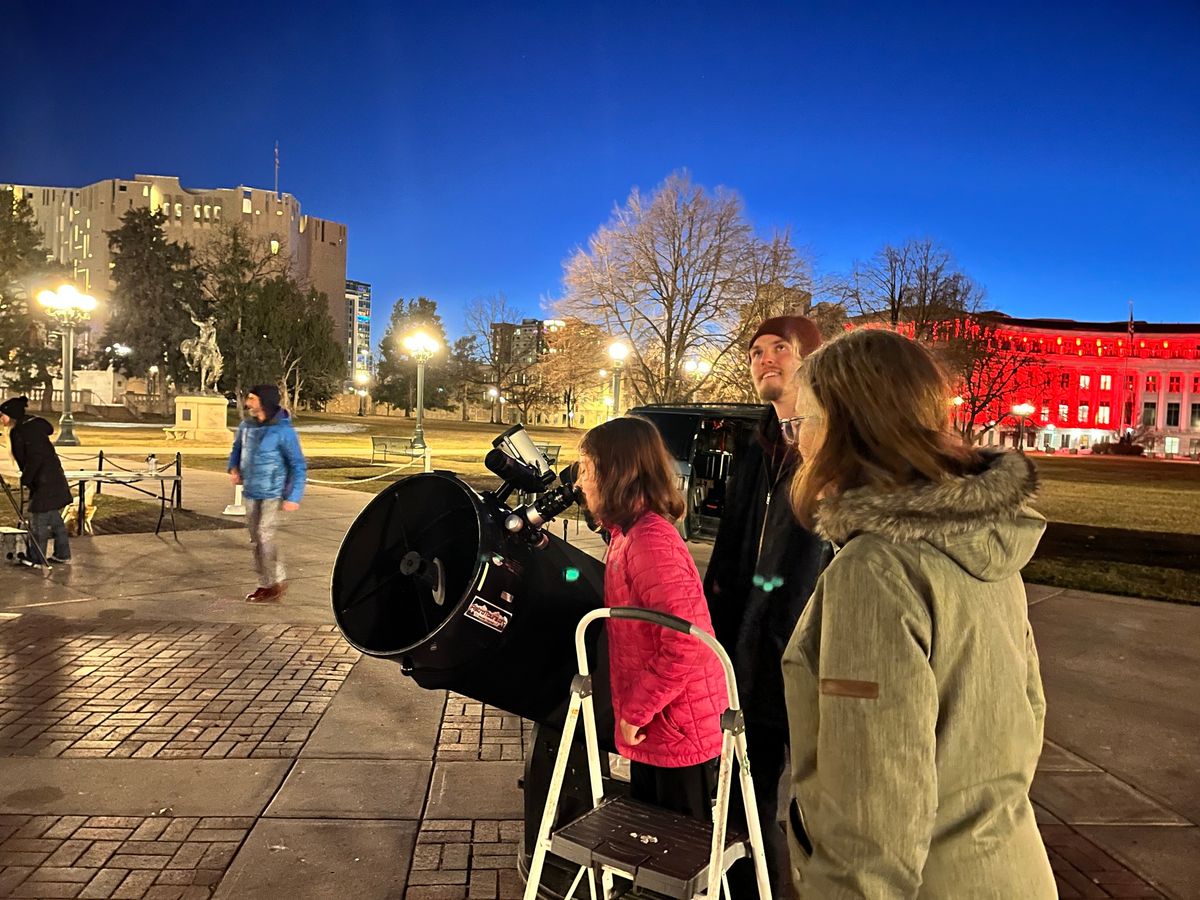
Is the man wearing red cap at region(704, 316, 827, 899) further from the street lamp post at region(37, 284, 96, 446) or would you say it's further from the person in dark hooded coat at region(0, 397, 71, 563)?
the street lamp post at region(37, 284, 96, 446)

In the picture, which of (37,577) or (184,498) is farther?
(184,498)

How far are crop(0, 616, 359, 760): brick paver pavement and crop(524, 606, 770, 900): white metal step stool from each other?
2925 millimetres

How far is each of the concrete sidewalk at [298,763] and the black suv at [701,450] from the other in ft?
14.8

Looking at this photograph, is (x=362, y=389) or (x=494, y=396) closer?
(x=494, y=396)

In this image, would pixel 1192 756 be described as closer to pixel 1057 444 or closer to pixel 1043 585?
pixel 1043 585

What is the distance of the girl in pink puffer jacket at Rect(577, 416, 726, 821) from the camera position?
2.34 metres

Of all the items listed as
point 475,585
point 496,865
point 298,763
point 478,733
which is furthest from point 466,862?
point 475,585

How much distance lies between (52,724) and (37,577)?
14.7 ft

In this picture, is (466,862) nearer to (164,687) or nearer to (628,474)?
(628,474)

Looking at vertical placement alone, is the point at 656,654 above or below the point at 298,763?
above

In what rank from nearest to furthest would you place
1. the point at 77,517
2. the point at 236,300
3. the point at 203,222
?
the point at 77,517, the point at 236,300, the point at 203,222

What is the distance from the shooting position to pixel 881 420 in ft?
4.45

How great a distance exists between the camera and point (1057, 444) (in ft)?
343

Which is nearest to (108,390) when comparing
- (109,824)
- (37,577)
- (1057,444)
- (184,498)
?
(184,498)
